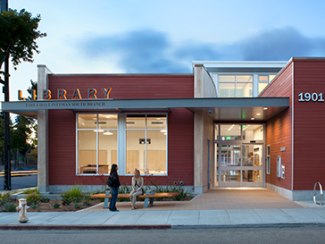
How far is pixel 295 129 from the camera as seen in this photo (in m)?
13.1

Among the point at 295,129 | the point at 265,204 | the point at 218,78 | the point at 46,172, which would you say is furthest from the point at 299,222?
the point at 218,78

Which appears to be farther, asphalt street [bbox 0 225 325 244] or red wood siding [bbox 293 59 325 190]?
red wood siding [bbox 293 59 325 190]

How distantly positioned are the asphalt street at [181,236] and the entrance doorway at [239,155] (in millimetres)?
9654

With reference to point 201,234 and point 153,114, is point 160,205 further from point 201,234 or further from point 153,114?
point 153,114

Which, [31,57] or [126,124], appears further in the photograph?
[31,57]

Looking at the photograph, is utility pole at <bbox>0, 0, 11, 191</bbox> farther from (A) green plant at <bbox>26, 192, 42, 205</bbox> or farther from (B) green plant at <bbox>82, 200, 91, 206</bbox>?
(B) green plant at <bbox>82, 200, 91, 206</bbox>

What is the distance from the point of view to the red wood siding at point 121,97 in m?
15.7

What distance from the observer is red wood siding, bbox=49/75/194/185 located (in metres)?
15.7

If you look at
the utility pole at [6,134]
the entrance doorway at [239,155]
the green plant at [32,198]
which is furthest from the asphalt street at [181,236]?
the utility pole at [6,134]

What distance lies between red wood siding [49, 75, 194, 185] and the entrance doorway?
11.8ft

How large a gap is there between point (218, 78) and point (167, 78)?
15.1 metres

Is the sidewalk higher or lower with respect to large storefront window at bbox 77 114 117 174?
lower

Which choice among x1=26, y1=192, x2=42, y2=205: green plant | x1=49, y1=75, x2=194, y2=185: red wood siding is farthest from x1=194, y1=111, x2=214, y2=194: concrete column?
x1=26, y1=192, x2=42, y2=205: green plant

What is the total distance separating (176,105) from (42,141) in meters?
6.97
